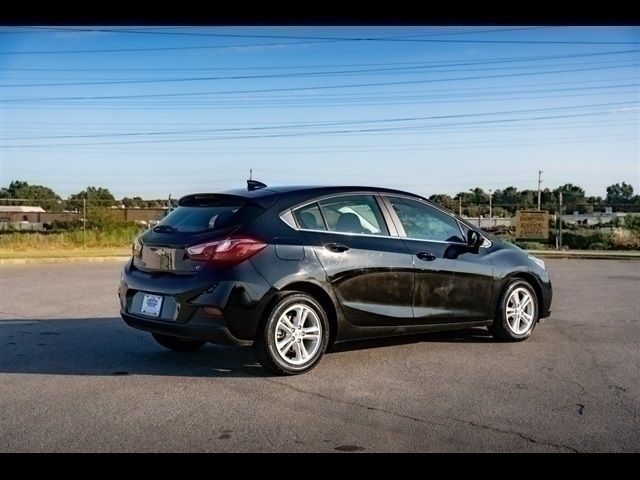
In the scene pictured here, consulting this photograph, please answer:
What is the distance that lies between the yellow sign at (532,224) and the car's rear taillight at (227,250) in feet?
72.7

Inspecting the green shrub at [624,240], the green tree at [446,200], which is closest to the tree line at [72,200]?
the green tree at [446,200]

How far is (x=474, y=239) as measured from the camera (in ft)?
24.3

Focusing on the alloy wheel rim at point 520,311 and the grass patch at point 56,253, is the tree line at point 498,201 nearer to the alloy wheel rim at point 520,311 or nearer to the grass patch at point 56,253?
the grass patch at point 56,253

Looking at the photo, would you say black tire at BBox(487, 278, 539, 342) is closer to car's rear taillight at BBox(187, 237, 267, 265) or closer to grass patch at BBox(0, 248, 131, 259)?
car's rear taillight at BBox(187, 237, 267, 265)

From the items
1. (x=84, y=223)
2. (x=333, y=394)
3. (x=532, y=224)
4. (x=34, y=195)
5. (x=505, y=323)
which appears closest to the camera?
(x=333, y=394)

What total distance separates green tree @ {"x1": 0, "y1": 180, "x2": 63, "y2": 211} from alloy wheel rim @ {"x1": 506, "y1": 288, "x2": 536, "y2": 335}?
26.0 metres

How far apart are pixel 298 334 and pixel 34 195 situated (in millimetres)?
35853

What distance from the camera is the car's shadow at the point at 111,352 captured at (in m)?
6.38

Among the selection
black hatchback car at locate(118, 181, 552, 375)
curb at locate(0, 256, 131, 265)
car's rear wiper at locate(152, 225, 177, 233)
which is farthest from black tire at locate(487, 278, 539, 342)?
curb at locate(0, 256, 131, 265)

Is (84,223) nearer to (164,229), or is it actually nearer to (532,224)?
(532,224)

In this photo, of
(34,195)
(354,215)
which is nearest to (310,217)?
(354,215)

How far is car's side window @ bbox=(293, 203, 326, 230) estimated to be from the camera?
645cm

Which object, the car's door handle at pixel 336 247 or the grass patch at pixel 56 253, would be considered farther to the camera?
the grass patch at pixel 56 253
